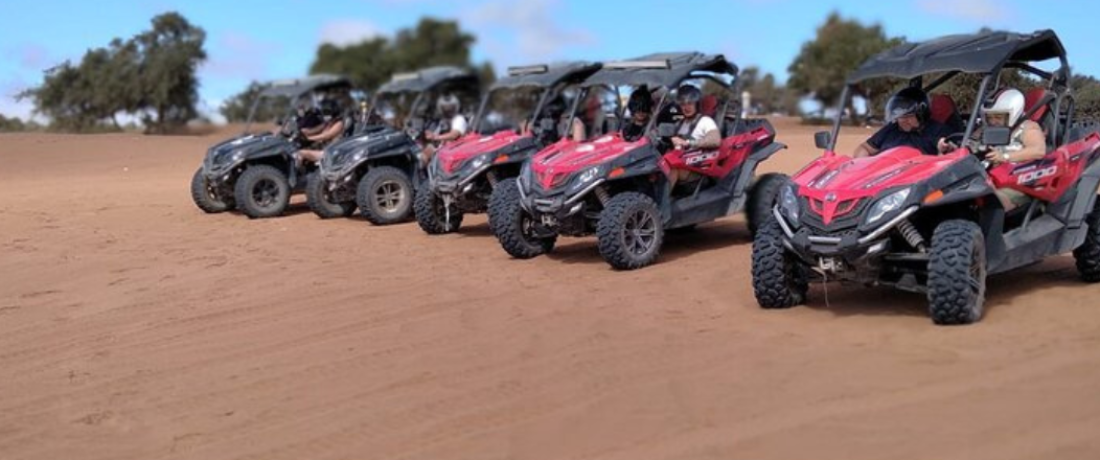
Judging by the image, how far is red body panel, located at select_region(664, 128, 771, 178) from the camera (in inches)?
410

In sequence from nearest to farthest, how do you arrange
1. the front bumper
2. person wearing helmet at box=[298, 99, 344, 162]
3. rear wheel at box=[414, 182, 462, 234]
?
1. the front bumper
2. rear wheel at box=[414, 182, 462, 234]
3. person wearing helmet at box=[298, 99, 344, 162]

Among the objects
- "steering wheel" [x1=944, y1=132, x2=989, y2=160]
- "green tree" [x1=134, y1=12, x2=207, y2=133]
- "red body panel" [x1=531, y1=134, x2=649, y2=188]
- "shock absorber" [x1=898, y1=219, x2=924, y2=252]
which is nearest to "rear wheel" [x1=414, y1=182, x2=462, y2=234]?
"red body panel" [x1=531, y1=134, x2=649, y2=188]

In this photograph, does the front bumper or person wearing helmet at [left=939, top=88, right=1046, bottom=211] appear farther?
person wearing helmet at [left=939, top=88, right=1046, bottom=211]

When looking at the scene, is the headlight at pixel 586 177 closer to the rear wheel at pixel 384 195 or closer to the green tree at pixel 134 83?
the rear wheel at pixel 384 195

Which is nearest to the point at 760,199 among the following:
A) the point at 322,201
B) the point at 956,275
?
the point at 956,275

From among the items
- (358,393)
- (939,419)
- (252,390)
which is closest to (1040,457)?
(939,419)

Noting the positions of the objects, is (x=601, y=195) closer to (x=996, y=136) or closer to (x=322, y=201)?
(x=996, y=136)

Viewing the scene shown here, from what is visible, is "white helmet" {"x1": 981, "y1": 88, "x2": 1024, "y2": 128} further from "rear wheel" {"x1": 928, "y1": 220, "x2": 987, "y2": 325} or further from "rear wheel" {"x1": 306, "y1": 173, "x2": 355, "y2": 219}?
"rear wheel" {"x1": 306, "y1": 173, "x2": 355, "y2": 219}

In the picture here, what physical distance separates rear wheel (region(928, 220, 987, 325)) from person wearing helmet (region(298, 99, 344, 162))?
32.4 feet

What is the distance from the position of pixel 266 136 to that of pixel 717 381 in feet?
34.5

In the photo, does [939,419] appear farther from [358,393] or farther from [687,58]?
[687,58]

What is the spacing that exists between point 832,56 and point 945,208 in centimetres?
3144

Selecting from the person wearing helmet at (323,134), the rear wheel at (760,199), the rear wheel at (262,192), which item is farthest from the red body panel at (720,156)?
the rear wheel at (262,192)

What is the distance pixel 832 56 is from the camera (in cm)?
3747
